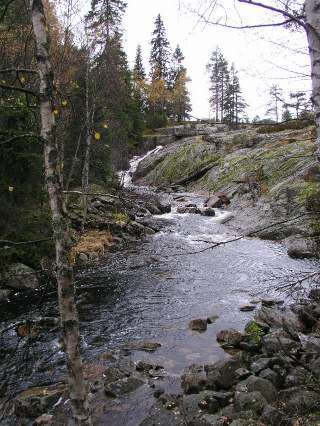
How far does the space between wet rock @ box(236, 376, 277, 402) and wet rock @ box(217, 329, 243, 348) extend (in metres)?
2.19

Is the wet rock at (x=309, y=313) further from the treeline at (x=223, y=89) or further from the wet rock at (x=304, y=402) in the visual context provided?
the treeline at (x=223, y=89)

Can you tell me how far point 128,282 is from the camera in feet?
44.3

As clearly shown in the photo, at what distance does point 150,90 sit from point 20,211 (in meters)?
54.8

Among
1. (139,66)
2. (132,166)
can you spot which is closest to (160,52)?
(139,66)

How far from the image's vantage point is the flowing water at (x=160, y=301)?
28.5 ft

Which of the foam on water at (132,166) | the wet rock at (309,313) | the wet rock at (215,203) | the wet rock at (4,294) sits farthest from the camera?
the foam on water at (132,166)

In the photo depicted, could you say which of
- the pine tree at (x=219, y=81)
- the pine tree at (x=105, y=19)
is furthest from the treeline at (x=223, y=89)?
the pine tree at (x=105, y=19)

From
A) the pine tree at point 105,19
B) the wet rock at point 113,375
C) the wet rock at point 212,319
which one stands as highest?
the pine tree at point 105,19

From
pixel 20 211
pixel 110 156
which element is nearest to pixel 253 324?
pixel 20 211

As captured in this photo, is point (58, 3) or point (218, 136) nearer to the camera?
point (58, 3)

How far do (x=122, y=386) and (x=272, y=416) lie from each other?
310 centimetres

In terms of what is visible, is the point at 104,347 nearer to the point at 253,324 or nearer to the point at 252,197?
the point at 253,324

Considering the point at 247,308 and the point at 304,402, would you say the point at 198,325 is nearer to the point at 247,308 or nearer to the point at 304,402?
the point at 247,308

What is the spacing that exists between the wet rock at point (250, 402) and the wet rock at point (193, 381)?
1.07 m
